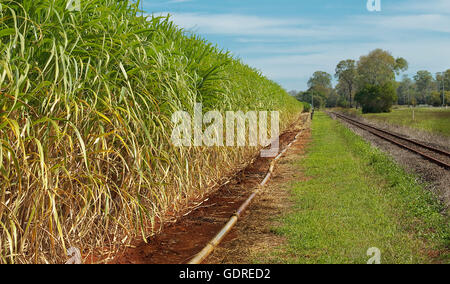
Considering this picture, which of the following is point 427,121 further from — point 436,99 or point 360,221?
Answer: point 436,99

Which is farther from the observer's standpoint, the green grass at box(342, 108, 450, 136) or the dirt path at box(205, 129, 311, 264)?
the green grass at box(342, 108, 450, 136)

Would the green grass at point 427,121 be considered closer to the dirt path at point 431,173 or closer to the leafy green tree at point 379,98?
the dirt path at point 431,173

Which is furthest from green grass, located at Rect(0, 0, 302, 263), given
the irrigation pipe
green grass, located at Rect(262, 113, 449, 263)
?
green grass, located at Rect(262, 113, 449, 263)

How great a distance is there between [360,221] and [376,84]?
218 feet

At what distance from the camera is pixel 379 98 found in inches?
2239

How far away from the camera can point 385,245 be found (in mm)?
3225

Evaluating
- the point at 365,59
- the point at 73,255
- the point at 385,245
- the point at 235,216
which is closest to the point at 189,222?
the point at 235,216

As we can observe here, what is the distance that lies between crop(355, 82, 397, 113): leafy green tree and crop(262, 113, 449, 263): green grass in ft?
180

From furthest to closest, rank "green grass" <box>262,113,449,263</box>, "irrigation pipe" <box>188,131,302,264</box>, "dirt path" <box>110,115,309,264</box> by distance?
"green grass" <box>262,113,449,263</box>
"dirt path" <box>110,115,309,264</box>
"irrigation pipe" <box>188,131,302,264</box>

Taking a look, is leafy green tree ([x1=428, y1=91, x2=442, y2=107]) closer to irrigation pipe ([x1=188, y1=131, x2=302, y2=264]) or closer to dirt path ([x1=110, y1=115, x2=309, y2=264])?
dirt path ([x1=110, y1=115, x2=309, y2=264])

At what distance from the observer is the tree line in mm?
58219

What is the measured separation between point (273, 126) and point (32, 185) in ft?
29.0

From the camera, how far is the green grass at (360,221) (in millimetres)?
3074
